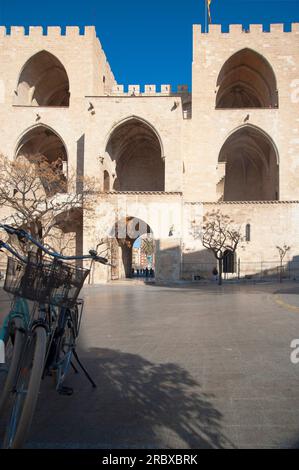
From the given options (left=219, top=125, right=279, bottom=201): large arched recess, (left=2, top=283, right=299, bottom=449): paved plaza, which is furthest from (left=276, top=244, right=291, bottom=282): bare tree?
(left=2, top=283, right=299, bottom=449): paved plaza

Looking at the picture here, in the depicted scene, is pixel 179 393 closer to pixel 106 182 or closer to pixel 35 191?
pixel 35 191

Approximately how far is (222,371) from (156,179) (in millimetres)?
30374

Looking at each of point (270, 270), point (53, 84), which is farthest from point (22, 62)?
point (270, 270)

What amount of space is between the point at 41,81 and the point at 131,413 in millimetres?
32412

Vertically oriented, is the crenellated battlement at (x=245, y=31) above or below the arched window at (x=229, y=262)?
above

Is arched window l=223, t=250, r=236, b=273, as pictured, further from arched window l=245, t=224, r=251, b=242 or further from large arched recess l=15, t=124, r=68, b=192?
large arched recess l=15, t=124, r=68, b=192

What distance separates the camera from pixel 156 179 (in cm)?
3419

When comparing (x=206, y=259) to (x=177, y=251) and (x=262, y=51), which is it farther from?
(x=262, y=51)

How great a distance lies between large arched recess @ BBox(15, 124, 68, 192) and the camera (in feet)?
92.5

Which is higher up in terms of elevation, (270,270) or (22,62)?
(22,62)

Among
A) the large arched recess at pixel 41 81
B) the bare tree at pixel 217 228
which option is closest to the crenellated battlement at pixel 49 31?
the large arched recess at pixel 41 81

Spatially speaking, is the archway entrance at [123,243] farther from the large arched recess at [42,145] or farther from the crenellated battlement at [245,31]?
the crenellated battlement at [245,31]

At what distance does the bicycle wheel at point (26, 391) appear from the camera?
2.33m

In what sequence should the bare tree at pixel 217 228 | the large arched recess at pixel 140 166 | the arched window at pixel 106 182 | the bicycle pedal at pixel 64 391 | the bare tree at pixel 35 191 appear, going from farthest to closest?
the large arched recess at pixel 140 166 → the arched window at pixel 106 182 → the bare tree at pixel 217 228 → the bare tree at pixel 35 191 → the bicycle pedal at pixel 64 391
